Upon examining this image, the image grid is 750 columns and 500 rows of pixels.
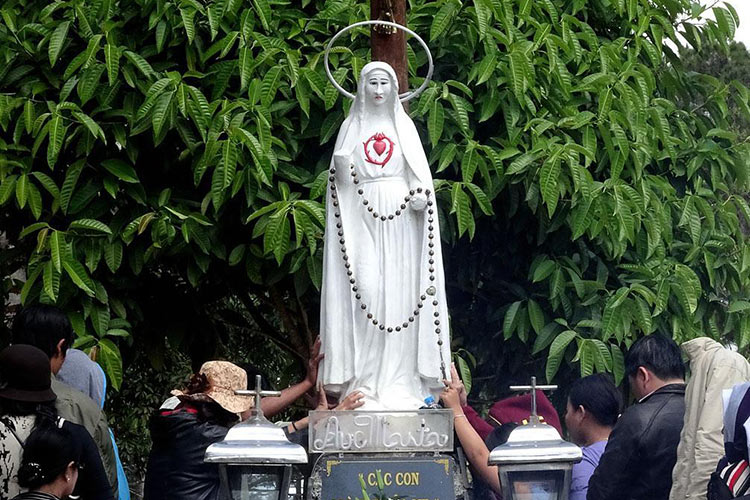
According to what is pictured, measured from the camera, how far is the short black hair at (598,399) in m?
7.89

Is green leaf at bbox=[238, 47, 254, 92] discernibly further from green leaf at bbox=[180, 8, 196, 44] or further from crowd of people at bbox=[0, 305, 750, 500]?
crowd of people at bbox=[0, 305, 750, 500]

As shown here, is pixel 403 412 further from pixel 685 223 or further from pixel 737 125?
pixel 737 125

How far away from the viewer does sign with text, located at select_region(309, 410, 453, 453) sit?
25.0 feet

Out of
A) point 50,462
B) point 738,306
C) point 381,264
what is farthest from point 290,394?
point 738,306

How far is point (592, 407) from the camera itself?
7.91m

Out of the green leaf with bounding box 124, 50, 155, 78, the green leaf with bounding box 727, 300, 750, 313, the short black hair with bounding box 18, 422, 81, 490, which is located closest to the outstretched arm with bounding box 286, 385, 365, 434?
the short black hair with bounding box 18, 422, 81, 490

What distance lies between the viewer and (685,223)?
431 inches

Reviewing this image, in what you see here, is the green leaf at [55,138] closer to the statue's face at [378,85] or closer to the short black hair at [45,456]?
the statue's face at [378,85]

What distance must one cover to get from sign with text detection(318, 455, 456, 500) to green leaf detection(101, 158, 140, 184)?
2.97 meters

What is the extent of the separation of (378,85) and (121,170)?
2.35 meters

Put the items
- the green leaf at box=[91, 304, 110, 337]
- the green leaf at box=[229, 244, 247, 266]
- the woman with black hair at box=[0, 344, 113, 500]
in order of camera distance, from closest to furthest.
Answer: the woman with black hair at box=[0, 344, 113, 500] → the green leaf at box=[91, 304, 110, 337] → the green leaf at box=[229, 244, 247, 266]

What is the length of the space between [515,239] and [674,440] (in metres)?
4.01

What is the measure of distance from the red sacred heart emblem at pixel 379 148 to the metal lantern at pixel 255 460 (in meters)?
2.09

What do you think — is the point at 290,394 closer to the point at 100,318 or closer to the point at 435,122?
the point at 100,318
